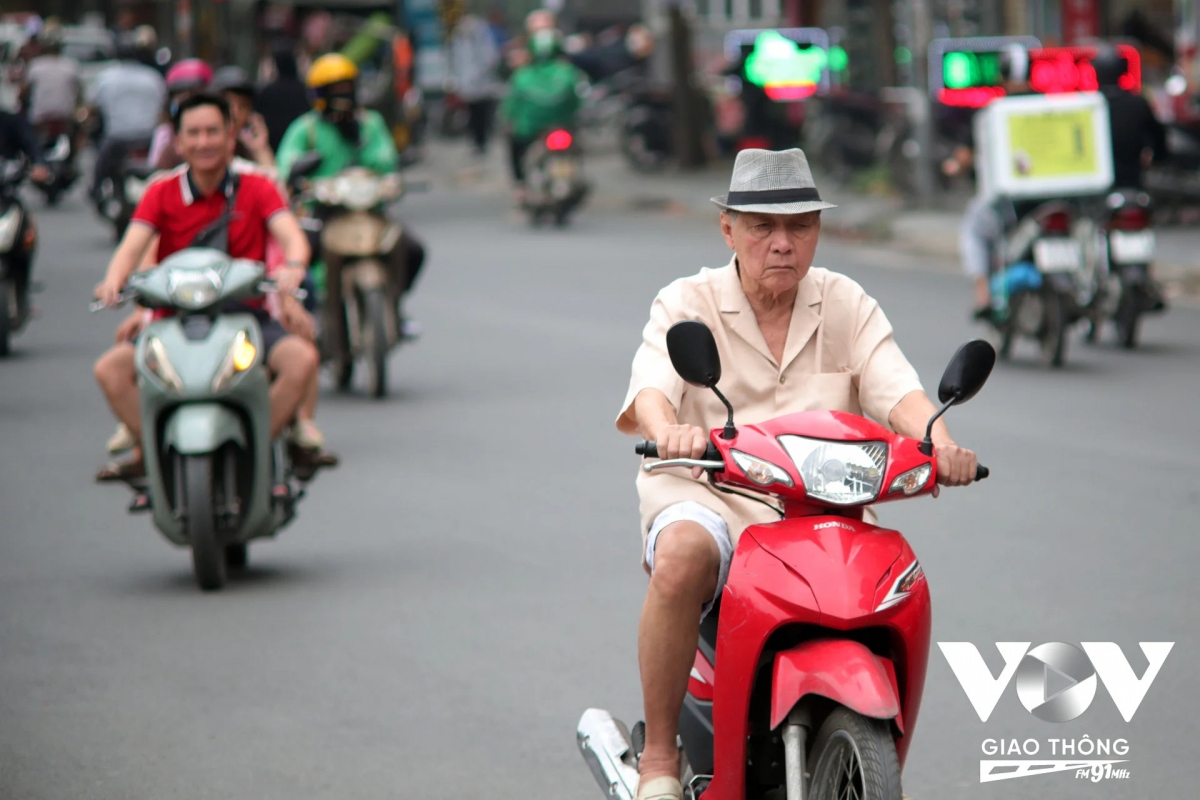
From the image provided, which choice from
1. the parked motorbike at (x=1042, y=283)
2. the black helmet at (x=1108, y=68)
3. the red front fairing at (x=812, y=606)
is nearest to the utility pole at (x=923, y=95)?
the black helmet at (x=1108, y=68)

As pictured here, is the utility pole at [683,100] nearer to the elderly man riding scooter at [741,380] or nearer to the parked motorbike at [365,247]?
the parked motorbike at [365,247]

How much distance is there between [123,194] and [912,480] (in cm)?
1707

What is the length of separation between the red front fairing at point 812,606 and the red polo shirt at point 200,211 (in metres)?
4.22

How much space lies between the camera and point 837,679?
3795 mm

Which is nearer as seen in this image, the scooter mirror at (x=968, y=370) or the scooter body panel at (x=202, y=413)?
the scooter mirror at (x=968, y=370)

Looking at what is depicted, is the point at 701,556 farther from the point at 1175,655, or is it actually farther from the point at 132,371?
the point at 132,371

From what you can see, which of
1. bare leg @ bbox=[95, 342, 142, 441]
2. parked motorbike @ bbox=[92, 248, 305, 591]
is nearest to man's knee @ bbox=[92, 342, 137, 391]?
bare leg @ bbox=[95, 342, 142, 441]

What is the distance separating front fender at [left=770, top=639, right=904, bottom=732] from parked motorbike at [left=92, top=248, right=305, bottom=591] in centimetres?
367

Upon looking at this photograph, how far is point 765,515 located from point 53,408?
28.3ft

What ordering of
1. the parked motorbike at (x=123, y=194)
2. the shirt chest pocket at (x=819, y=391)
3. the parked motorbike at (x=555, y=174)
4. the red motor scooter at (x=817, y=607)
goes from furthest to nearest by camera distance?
the parked motorbike at (x=555, y=174)
the parked motorbike at (x=123, y=194)
the shirt chest pocket at (x=819, y=391)
the red motor scooter at (x=817, y=607)

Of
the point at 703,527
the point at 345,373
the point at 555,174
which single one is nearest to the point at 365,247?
the point at 345,373

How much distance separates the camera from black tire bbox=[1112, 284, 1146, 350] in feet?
43.4

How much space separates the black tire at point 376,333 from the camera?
39.0 ft

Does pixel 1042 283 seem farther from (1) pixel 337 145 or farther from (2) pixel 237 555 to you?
(2) pixel 237 555
